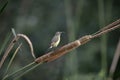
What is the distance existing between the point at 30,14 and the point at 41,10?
0.85 feet

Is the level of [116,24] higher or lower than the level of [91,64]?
higher

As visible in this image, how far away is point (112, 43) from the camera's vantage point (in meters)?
6.39

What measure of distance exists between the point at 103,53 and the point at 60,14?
4.73 m

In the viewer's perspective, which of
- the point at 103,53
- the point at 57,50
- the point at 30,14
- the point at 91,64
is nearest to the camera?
the point at 57,50

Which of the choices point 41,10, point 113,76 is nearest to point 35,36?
point 41,10

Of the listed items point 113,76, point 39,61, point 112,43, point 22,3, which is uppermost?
point 39,61

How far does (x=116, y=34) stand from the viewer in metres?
6.36

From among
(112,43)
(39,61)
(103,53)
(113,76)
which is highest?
(39,61)

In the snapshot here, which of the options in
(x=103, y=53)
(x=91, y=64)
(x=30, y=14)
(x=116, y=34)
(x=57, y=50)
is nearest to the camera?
(x=57, y=50)

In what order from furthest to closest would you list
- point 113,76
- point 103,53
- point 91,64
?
1. point 91,64
2. point 113,76
3. point 103,53

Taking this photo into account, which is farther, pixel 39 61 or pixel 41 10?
pixel 41 10

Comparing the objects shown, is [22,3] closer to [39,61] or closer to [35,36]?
[35,36]

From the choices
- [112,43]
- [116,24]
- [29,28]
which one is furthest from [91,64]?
[116,24]

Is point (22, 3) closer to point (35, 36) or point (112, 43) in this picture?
point (35, 36)
